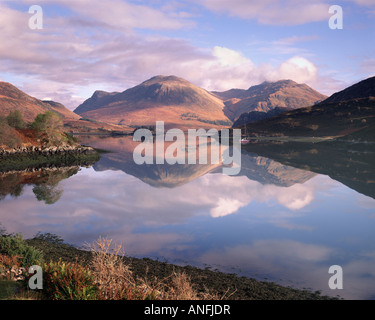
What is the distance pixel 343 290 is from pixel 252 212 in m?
13.3

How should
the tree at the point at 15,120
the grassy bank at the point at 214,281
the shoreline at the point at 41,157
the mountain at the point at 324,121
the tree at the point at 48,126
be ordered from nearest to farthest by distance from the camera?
1. the grassy bank at the point at 214,281
2. the shoreline at the point at 41,157
3. the tree at the point at 15,120
4. the tree at the point at 48,126
5. the mountain at the point at 324,121

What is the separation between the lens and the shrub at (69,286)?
9.27 m

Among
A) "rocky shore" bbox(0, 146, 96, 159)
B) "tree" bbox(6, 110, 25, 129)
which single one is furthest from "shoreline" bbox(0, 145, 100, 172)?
"tree" bbox(6, 110, 25, 129)

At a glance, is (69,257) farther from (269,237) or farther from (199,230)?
(269,237)

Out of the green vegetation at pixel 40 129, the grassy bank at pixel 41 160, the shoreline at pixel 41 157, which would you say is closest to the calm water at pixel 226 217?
the grassy bank at pixel 41 160

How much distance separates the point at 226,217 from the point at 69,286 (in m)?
16.8

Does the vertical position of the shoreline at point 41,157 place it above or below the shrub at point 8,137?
below

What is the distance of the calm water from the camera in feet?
54.4

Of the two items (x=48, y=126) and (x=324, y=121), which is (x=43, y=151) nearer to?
(x=48, y=126)

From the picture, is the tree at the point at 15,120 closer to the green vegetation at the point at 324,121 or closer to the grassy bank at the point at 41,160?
the grassy bank at the point at 41,160

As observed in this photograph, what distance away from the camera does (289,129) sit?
150m

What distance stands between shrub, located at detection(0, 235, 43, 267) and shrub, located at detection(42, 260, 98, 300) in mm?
4108

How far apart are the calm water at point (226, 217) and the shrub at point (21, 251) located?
14.5ft

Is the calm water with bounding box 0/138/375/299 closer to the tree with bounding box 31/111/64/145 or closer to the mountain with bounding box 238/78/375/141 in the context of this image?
the tree with bounding box 31/111/64/145
